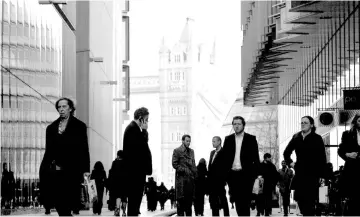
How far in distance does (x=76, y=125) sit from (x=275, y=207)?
32.7 metres

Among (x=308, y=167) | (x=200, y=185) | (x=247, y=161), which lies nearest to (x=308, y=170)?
(x=308, y=167)

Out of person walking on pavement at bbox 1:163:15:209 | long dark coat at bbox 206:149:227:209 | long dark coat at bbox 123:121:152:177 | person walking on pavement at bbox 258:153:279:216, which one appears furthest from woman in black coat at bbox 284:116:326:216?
person walking on pavement at bbox 258:153:279:216

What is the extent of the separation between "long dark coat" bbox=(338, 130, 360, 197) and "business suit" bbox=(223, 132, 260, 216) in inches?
59.9

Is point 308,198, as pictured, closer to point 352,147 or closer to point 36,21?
point 352,147

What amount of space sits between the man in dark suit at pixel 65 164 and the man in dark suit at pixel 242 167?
2683mm

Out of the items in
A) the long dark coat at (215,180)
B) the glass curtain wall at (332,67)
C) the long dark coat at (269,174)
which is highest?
the glass curtain wall at (332,67)

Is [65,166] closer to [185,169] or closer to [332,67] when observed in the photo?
[185,169]

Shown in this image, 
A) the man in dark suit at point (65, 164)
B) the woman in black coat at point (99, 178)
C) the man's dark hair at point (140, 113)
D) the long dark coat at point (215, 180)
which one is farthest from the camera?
the woman in black coat at point (99, 178)

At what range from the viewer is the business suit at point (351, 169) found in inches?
618

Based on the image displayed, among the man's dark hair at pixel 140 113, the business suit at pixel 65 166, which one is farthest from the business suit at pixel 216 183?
the business suit at pixel 65 166

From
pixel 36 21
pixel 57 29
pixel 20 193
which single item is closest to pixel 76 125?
pixel 20 193

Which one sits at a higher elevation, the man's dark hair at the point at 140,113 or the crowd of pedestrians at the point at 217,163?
the man's dark hair at the point at 140,113

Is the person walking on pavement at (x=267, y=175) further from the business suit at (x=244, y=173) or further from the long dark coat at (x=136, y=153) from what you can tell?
the long dark coat at (x=136, y=153)

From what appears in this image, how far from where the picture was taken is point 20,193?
73.8ft
